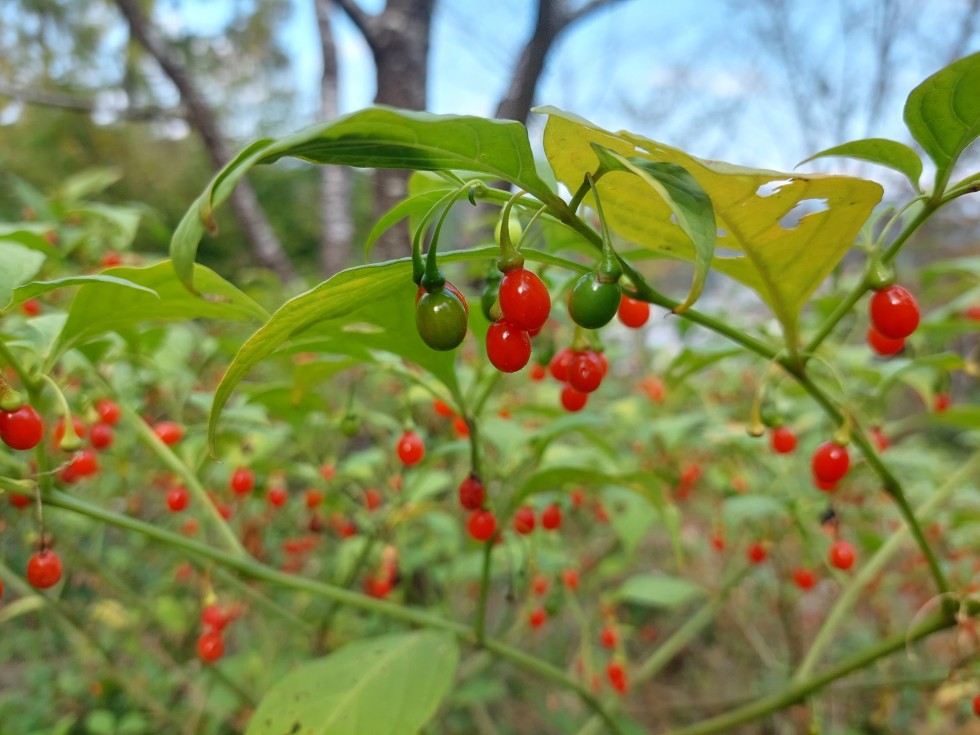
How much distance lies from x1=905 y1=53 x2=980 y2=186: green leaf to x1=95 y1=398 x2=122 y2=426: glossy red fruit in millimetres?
1423

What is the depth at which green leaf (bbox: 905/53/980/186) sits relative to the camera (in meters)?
0.56

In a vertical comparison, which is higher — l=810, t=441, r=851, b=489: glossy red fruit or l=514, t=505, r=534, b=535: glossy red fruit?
l=810, t=441, r=851, b=489: glossy red fruit

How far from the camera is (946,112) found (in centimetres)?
60

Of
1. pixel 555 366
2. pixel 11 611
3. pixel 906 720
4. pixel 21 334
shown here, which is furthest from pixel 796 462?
pixel 11 611

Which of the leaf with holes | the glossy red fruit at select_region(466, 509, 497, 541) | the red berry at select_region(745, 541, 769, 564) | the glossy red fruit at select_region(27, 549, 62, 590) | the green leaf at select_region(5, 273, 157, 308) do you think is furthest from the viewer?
the red berry at select_region(745, 541, 769, 564)

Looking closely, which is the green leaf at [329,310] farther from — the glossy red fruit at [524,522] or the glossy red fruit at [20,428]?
the glossy red fruit at [524,522]

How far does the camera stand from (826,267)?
29.0 inches

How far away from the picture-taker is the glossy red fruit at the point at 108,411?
138cm

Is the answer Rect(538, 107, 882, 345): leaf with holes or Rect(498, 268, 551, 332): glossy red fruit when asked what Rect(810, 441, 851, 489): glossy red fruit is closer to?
Rect(538, 107, 882, 345): leaf with holes

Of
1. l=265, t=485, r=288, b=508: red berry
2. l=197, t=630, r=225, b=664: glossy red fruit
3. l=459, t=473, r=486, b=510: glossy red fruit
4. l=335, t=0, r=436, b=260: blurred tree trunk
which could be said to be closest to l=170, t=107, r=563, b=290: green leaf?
l=459, t=473, r=486, b=510: glossy red fruit

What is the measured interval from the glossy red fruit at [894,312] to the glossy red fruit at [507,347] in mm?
404

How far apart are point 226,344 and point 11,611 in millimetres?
946

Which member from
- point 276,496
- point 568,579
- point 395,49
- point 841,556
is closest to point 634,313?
point 841,556

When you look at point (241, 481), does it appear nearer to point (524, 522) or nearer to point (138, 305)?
point (524, 522)
